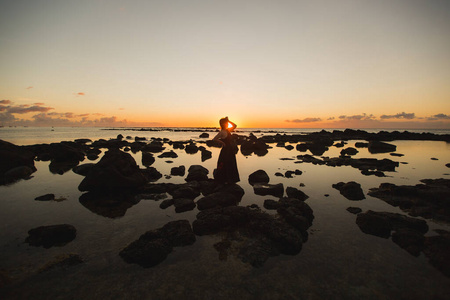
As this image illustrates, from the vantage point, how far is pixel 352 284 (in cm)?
505

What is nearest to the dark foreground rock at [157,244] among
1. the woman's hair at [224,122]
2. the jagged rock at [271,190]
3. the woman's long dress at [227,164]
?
the jagged rock at [271,190]

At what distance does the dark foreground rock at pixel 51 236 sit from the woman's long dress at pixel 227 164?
8.35 metres

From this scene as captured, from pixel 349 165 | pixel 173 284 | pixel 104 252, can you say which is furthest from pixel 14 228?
pixel 349 165

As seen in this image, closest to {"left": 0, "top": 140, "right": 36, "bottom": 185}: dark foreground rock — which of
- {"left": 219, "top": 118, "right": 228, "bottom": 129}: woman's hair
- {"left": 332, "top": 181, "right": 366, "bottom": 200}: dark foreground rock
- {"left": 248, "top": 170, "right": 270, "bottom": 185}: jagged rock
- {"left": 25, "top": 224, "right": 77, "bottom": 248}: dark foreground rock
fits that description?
Result: {"left": 25, "top": 224, "right": 77, "bottom": 248}: dark foreground rock

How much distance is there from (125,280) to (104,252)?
5.52ft

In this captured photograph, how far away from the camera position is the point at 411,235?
7.02m

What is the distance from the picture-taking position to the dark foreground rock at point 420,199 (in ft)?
30.4

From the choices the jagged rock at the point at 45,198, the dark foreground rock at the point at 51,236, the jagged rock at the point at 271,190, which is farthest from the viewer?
the jagged rock at the point at 271,190

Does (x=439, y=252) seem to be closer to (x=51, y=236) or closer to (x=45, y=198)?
(x=51, y=236)

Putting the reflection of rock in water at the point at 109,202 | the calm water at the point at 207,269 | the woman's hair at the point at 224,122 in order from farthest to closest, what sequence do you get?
the woman's hair at the point at 224,122
the reflection of rock in water at the point at 109,202
the calm water at the point at 207,269

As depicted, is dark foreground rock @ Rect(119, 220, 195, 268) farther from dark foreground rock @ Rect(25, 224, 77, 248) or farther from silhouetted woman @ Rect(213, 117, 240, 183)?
silhouetted woman @ Rect(213, 117, 240, 183)

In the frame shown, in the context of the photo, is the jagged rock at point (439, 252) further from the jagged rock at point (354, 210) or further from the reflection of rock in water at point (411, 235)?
the jagged rock at point (354, 210)

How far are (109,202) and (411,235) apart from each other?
13014 millimetres

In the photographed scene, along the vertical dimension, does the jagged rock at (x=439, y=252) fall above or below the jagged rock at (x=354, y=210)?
above
